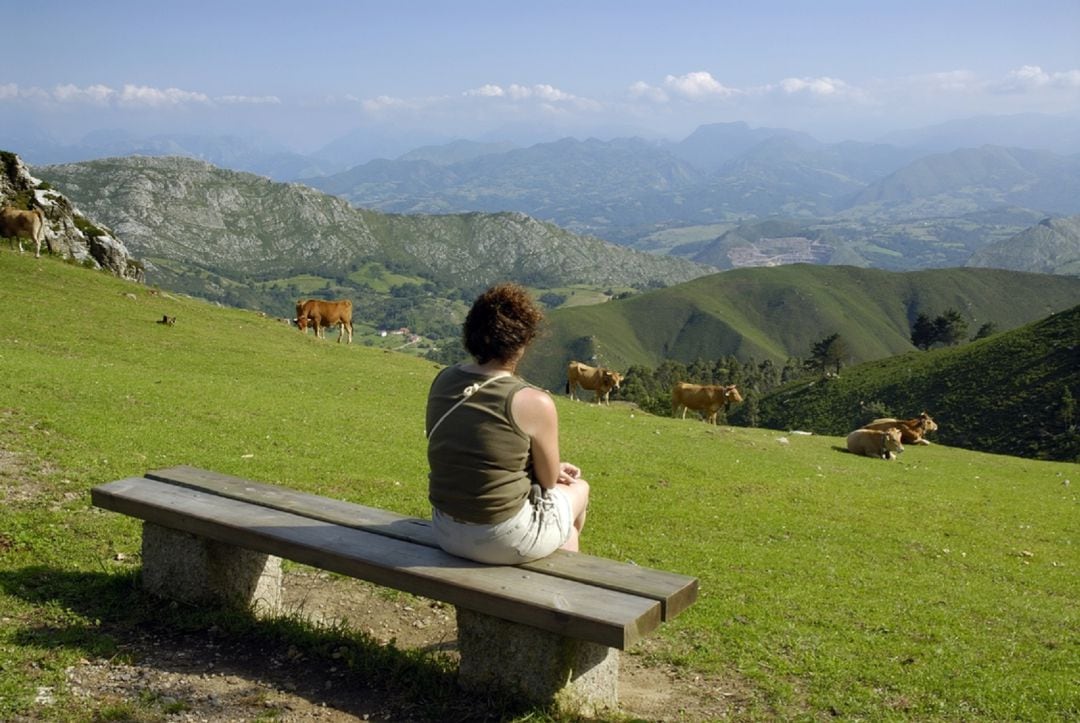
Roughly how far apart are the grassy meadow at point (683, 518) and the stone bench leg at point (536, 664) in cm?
151

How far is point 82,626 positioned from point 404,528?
10.2ft

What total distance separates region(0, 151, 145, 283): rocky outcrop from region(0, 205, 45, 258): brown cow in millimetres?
4784

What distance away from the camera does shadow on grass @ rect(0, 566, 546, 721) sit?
21.7ft

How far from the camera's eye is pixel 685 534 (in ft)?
44.7

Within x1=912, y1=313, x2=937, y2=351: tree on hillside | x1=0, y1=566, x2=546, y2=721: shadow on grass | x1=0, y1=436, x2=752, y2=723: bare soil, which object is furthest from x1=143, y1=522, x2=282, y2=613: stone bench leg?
x1=912, y1=313, x2=937, y2=351: tree on hillside

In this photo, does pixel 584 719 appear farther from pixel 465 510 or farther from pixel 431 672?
pixel 465 510

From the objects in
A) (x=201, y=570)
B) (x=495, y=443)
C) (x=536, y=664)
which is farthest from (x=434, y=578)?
(x=201, y=570)

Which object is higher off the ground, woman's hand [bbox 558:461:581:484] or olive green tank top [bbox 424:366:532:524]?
olive green tank top [bbox 424:366:532:524]

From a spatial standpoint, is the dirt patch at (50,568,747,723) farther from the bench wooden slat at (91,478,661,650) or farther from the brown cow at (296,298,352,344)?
the brown cow at (296,298,352,344)

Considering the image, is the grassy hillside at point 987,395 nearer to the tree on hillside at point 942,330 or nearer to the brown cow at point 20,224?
the tree on hillside at point 942,330

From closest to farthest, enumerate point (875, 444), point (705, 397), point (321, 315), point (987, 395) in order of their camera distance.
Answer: point (875, 444)
point (705, 397)
point (321, 315)
point (987, 395)

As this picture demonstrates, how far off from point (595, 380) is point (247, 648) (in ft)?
112

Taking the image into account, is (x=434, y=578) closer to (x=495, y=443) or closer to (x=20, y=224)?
(x=495, y=443)

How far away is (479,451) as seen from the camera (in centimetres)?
642
